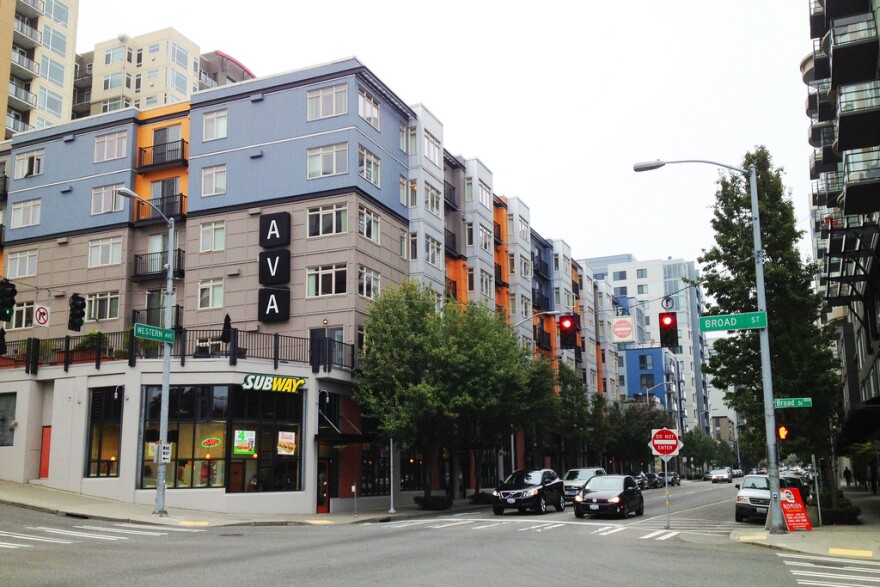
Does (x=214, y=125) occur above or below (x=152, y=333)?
above

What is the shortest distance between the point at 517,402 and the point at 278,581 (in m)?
28.0

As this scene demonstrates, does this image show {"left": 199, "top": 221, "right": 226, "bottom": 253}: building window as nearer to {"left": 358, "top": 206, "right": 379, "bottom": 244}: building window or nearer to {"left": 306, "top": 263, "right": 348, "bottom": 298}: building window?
{"left": 306, "top": 263, "right": 348, "bottom": 298}: building window

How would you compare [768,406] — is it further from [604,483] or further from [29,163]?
[29,163]

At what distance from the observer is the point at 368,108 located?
136 feet

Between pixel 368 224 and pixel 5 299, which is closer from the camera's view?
pixel 5 299

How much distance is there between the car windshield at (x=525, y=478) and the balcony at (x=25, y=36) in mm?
56053

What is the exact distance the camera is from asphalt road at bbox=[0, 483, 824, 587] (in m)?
13.5

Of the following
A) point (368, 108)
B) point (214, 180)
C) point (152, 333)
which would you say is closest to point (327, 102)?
point (368, 108)

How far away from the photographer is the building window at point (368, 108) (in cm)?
4038

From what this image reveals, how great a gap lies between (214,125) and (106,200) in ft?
24.8

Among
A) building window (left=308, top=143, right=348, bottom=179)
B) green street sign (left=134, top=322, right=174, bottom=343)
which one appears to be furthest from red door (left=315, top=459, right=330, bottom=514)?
building window (left=308, top=143, right=348, bottom=179)

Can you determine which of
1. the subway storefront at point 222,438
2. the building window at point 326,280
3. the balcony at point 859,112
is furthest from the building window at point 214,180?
the balcony at point 859,112

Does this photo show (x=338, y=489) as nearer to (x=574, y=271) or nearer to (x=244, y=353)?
(x=244, y=353)

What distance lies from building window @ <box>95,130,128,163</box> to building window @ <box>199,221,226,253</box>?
278 inches
